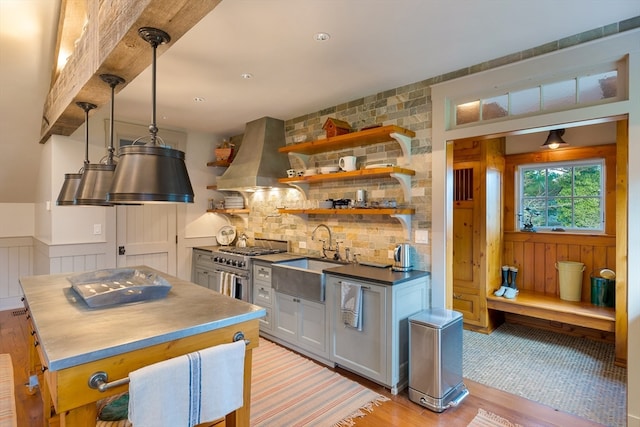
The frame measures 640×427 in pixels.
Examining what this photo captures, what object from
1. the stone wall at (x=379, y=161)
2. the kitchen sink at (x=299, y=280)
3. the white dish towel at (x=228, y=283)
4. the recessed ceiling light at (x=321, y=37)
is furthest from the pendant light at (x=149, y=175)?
the white dish towel at (x=228, y=283)

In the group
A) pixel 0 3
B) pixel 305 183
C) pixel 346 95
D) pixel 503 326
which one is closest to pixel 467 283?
pixel 503 326

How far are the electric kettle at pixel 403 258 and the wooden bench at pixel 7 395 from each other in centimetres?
303

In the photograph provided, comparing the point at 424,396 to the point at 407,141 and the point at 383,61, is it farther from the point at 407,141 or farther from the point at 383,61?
the point at 383,61

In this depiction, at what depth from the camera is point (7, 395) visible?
2701mm

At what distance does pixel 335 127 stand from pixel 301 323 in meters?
1.99

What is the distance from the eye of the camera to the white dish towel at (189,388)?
1312mm

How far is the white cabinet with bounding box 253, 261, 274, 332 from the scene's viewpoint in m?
3.75

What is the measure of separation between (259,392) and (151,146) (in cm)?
208

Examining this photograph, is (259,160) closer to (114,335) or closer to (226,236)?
(226,236)

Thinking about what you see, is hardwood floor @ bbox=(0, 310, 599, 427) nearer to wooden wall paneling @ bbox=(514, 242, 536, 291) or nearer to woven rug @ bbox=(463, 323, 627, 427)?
woven rug @ bbox=(463, 323, 627, 427)

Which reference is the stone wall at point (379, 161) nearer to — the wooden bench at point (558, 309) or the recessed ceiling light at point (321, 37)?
the recessed ceiling light at point (321, 37)

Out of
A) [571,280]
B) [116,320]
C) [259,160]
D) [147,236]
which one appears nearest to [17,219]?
[147,236]

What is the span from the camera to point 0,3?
277 cm

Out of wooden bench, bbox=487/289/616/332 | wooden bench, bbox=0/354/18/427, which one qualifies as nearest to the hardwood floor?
wooden bench, bbox=0/354/18/427
